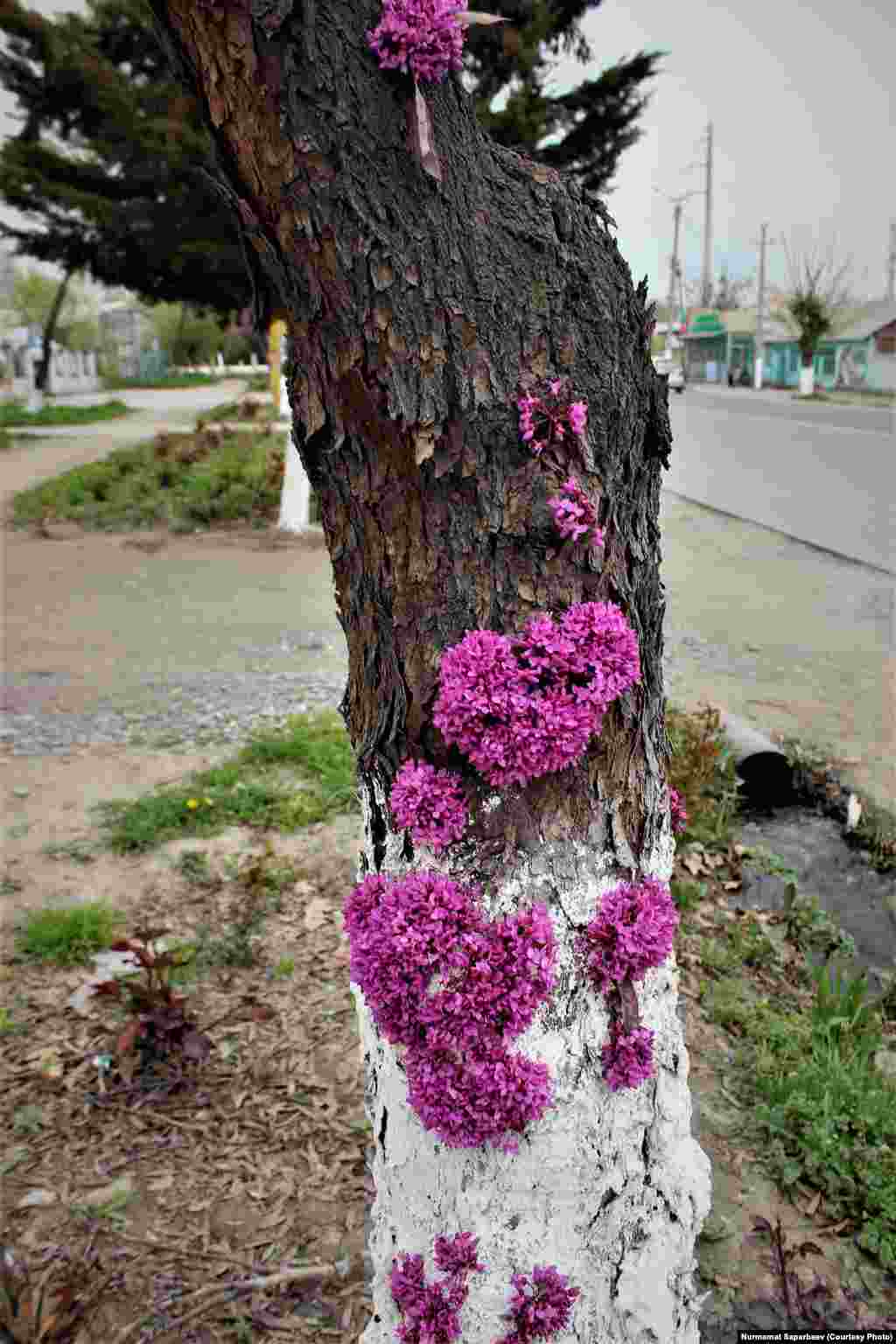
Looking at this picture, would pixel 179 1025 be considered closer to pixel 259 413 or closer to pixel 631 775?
pixel 631 775

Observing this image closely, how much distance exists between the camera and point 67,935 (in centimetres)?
391

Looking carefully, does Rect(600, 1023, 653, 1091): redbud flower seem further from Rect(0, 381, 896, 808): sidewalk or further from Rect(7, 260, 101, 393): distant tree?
Rect(7, 260, 101, 393): distant tree

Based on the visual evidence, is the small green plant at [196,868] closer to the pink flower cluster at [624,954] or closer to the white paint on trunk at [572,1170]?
the white paint on trunk at [572,1170]

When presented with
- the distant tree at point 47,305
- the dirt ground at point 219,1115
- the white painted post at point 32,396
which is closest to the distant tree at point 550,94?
the dirt ground at point 219,1115

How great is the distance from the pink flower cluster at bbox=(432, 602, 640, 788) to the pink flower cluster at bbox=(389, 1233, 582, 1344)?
31.0 inches

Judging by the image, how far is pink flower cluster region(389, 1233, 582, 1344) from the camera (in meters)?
1.76

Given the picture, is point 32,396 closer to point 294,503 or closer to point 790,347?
point 294,503

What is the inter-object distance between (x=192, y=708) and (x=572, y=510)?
525 centimetres

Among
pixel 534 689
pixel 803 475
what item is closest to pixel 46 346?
pixel 803 475

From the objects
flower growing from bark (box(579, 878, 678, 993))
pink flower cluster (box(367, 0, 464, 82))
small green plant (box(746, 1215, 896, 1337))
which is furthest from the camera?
small green plant (box(746, 1215, 896, 1337))

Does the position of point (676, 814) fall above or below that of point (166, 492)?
above

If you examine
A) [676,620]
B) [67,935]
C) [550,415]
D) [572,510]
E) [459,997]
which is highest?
[550,415]

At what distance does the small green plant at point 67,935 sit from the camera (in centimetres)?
384

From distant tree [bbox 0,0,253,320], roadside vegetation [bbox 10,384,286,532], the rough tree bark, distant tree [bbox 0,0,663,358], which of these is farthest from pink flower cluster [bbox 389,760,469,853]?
distant tree [bbox 0,0,253,320]
